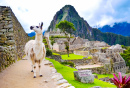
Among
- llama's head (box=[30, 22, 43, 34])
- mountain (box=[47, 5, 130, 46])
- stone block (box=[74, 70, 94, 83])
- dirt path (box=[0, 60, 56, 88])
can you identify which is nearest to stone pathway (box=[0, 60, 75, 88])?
dirt path (box=[0, 60, 56, 88])

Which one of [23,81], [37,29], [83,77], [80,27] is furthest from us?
[80,27]

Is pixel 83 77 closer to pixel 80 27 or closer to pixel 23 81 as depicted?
pixel 23 81

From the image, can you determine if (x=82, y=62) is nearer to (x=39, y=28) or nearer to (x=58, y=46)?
(x=58, y=46)

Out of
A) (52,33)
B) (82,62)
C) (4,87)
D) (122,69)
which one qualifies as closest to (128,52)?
(122,69)

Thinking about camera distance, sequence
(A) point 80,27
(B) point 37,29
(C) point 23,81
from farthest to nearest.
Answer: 1. (A) point 80,27
2. (B) point 37,29
3. (C) point 23,81

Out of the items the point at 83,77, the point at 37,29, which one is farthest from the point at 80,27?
the point at 37,29

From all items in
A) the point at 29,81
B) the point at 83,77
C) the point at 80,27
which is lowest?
the point at 83,77

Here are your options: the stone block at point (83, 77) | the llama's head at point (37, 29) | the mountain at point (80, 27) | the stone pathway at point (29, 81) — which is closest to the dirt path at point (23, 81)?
the stone pathway at point (29, 81)

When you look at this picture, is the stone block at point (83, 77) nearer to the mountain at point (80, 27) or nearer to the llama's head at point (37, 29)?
the llama's head at point (37, 29)

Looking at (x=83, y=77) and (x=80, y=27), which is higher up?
(x=80, y=27)

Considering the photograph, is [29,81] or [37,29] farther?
[37,29]

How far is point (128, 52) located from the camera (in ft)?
118

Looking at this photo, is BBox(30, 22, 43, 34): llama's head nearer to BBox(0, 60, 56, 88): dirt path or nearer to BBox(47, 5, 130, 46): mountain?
BBox(0, 60, 56, 88): dirt path

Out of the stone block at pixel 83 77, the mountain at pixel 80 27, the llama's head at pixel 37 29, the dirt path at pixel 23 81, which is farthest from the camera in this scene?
the mountain at pixel 80 27
